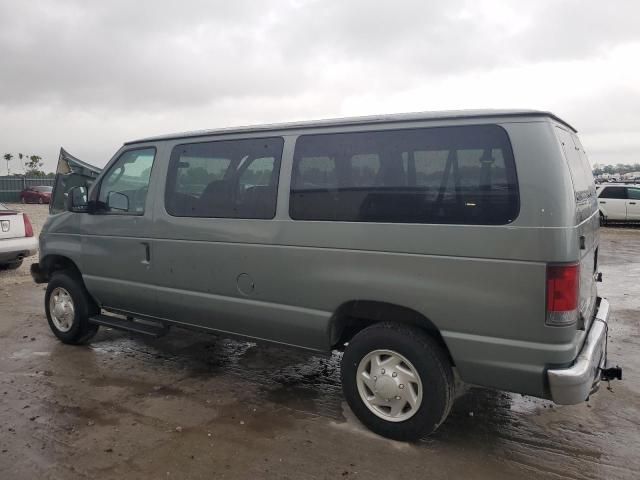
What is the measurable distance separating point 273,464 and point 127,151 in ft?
10.8

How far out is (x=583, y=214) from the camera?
3.31 meters

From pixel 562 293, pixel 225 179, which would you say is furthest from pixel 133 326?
pixel 562 293

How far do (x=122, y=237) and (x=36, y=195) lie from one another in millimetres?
34074

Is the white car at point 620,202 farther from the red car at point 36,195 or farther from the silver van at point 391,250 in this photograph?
the red car at point 36,195

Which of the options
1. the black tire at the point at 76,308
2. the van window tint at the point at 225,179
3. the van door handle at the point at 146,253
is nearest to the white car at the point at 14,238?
the black tire at the point at 76,308

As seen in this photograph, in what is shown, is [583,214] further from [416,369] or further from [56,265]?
[56,265]

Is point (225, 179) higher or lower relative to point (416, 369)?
higher

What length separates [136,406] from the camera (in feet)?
13.4

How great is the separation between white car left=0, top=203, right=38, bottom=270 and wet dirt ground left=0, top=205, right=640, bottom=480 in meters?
4.16

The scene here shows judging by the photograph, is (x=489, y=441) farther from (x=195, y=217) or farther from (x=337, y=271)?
(x=195, y=217)

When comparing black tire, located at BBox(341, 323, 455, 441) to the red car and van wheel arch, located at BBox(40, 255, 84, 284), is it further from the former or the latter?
the red car

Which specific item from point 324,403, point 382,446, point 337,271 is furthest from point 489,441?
point 337,271

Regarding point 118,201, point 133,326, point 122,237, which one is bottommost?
point 133,326

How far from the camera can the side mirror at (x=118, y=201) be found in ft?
16.2
